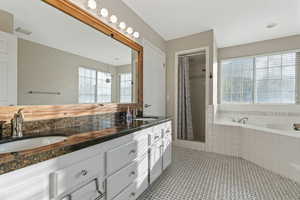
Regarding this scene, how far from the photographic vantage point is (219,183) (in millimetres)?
1809

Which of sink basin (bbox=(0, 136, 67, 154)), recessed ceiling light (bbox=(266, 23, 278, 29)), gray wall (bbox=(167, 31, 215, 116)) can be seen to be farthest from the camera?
gray wall (bbox=(167, 31, 215, 116))

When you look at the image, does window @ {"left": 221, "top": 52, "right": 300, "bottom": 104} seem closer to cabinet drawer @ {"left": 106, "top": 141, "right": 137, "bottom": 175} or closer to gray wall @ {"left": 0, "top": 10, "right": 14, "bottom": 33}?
cabinet drawer @ {"left": 106, "top": 141, "right": 137, "bottom": 175}

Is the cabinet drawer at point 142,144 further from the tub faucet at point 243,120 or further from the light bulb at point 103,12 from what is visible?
the tub faucet at point 243,120

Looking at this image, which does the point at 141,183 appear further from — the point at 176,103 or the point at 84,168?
the point at 176,103

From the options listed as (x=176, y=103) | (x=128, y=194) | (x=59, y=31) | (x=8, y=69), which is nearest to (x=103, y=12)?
(x=59, y=31)

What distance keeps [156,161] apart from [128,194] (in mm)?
561

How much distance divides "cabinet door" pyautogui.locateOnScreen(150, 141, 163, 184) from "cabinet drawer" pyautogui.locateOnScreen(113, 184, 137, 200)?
0.35 metres

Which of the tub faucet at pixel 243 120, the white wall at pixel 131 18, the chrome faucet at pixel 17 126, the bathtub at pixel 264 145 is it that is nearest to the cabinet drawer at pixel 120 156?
the chrome faucet at pixel 17 126

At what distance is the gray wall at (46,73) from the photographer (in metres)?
1.09

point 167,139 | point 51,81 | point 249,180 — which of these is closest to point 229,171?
point 249,180

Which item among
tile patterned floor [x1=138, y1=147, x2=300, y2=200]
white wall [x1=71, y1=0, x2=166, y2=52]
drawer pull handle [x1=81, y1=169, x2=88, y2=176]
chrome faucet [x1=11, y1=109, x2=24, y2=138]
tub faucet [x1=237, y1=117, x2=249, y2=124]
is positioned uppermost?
white wall [x1=71, y1=0, x2=166, y2=52]

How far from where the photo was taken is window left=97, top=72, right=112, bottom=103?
1.75 m

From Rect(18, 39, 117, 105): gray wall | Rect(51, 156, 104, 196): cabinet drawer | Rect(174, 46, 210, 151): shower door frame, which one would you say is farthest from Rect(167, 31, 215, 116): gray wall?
Rect(51, 156, 104, 196): cabinet drawer

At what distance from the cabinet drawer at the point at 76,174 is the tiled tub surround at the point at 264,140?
2.35m
